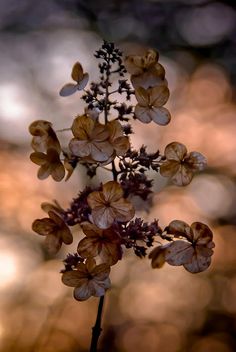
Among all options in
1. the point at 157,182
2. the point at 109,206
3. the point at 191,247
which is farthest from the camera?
the point at 157,182

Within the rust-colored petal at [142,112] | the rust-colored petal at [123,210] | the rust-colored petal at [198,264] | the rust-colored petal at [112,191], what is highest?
the rust-colored petal at [142,112]

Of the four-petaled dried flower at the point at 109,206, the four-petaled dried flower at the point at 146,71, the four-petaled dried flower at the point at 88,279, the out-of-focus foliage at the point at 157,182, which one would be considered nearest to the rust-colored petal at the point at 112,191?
the four-petaled dried flower at the point at 109,206

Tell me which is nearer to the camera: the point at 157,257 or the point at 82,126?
the point at 82,126

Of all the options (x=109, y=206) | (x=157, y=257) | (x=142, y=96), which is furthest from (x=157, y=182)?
(x=109, y=206)

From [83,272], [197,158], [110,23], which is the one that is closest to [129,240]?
[83,272]

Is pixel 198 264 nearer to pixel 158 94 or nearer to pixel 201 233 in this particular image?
pixel 201 233

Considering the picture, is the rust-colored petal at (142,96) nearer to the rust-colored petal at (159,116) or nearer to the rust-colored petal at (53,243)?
the rust-colored petal at (159,116)
